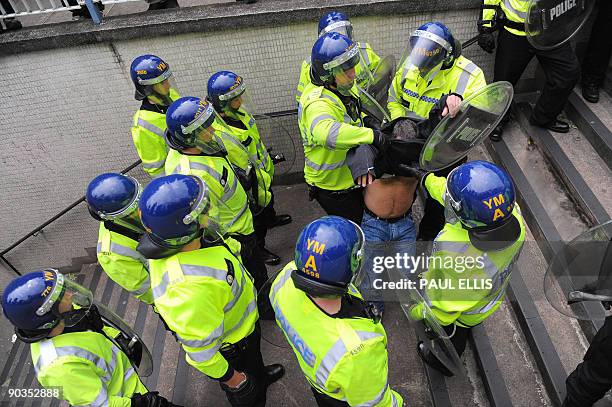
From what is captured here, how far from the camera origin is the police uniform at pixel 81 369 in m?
2.41

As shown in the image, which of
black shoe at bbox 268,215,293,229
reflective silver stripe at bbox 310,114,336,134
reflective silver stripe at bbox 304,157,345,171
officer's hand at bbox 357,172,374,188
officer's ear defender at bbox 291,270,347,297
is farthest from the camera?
black shoe at bbox 268,215,293,229

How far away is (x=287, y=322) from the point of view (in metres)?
2.26

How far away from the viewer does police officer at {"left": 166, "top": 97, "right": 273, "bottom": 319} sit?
323 centimetres

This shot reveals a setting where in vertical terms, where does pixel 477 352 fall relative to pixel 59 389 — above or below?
below

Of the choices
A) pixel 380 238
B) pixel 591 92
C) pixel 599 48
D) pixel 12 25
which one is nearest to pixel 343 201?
pixel 380 238

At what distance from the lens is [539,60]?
427cm

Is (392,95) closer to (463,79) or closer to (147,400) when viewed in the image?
(463,79)

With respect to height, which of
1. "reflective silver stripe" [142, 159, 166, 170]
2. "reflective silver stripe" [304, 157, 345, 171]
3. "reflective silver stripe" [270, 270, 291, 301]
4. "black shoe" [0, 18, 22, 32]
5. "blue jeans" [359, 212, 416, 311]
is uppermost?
"black shoe" [0, 18, 22, 32]

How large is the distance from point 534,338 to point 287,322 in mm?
2296

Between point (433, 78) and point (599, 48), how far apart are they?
225 centimetres

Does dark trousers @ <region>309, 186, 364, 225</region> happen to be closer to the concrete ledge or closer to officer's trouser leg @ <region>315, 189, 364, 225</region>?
officer's trouser leg @ <region>315, 189, 364, 225</region>

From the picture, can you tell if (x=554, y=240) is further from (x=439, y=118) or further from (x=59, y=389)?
(x=59, y=389)

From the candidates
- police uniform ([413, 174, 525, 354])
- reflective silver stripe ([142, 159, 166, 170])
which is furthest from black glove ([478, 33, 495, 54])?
reflective silver stripe ([142, 159, 166, 170])

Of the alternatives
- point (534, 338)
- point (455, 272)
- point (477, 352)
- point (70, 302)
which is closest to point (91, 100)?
point (70, 302)
